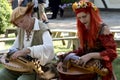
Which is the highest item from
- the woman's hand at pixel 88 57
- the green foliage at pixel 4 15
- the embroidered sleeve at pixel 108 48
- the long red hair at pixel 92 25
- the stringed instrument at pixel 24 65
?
the long red hair at pixel 92 25

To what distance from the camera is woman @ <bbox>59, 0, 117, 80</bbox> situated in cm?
397

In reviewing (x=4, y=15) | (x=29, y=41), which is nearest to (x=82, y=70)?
(x=29, y=41)

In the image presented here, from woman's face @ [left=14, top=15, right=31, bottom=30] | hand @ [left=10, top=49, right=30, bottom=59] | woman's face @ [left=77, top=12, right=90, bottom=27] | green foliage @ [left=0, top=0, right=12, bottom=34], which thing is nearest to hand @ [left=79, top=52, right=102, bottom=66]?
woman's face @ [left=77, top=12, right=90, bottom=27]

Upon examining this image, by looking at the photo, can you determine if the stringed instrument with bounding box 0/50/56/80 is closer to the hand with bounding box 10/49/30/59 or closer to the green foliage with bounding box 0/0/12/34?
the hand with bounding box 10/49/30/59

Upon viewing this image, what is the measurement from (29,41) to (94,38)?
2.45 feet

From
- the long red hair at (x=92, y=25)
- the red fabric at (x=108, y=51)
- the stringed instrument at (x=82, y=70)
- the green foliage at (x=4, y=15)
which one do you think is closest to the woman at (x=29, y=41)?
the stringed instrument at (x=82, y=70)

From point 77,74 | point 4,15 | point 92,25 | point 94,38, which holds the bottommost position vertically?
point 4,15

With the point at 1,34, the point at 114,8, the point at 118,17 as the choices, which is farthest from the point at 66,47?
the point at 114,8

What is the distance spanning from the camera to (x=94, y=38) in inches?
159

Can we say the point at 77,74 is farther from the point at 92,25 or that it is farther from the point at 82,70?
the point at 92,25

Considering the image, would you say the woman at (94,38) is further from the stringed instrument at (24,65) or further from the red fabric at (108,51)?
the stringed instrument at (24,65)

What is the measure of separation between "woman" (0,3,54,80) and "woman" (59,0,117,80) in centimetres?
25

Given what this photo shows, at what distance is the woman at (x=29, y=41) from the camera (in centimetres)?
420

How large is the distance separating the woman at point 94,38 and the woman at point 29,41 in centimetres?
25
